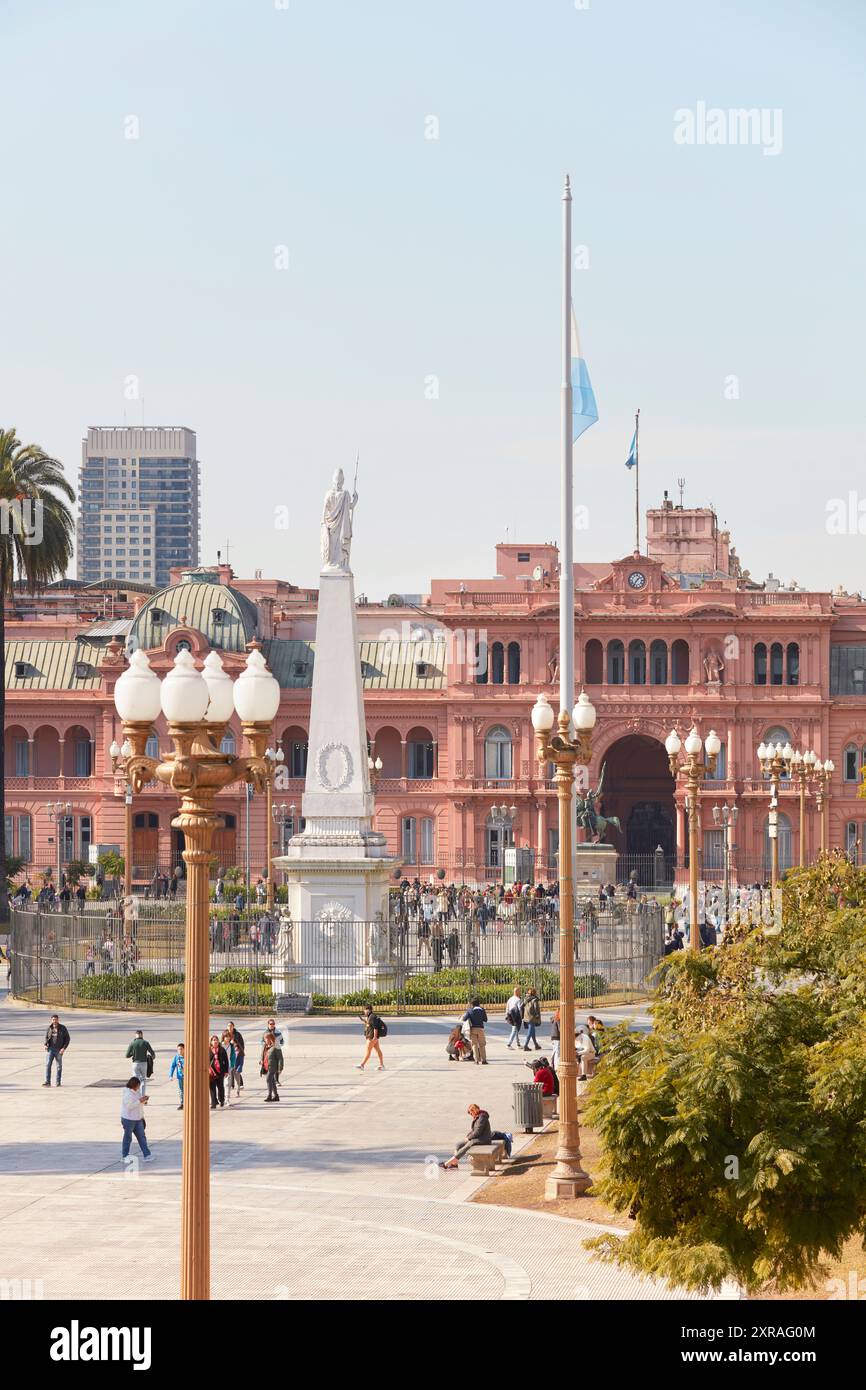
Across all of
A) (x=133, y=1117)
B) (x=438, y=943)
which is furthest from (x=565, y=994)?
(x=438, y=943)

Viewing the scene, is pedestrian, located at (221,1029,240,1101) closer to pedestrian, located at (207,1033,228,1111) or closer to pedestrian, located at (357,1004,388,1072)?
pedestrian, located at (207,1033,228,1111)

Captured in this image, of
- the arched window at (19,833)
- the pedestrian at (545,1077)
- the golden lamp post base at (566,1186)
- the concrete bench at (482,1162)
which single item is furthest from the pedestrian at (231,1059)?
the arched window at (19,833)

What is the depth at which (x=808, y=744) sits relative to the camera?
8950 cm

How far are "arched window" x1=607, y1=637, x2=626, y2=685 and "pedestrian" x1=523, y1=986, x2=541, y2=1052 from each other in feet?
170

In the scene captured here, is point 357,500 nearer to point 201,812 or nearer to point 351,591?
point 351,591

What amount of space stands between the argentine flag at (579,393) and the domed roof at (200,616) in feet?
160

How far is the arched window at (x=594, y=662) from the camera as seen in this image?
298ft

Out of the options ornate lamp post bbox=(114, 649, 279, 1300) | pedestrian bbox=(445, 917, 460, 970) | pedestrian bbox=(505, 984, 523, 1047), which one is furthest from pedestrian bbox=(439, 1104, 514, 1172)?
pedestrian bbox=(445, 917, 460, 970)

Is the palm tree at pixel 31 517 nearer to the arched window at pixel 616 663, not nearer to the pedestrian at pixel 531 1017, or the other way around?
the pedestrian at pixel 531 1017

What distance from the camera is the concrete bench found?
2688cm

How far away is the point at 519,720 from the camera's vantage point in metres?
90.9

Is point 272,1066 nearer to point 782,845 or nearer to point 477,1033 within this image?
point 477,1033

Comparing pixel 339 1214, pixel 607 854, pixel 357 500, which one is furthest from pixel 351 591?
pixel 607 854
